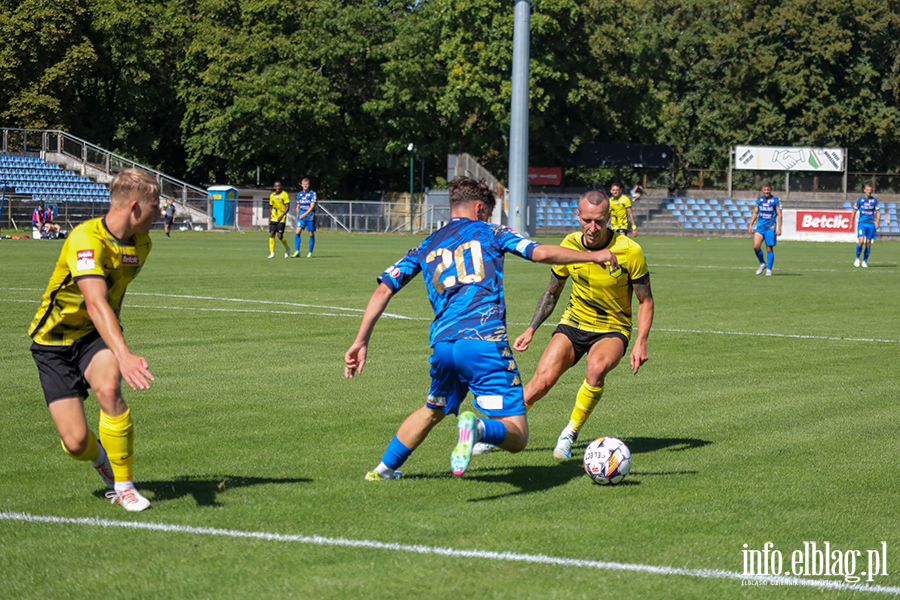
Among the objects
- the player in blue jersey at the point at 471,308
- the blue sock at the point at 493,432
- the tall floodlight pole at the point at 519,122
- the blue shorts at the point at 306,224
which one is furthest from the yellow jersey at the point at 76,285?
the tall floodlight pole at the point at 519,122

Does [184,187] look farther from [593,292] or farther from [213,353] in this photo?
[593,292]

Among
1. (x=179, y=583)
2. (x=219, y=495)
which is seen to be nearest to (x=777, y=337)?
(x=219, y=495)

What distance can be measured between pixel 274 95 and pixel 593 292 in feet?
175

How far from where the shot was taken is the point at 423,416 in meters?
5.79

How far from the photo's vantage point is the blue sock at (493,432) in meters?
5.46

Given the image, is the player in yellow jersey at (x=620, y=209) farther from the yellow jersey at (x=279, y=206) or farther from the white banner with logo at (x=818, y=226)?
the white banner with logo at (x=818, y=226)

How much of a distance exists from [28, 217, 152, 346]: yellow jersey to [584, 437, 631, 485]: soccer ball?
287 cm

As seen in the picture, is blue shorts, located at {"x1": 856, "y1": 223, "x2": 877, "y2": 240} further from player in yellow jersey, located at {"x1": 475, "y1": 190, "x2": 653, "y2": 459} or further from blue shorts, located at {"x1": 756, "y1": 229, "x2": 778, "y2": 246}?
player in yellow jersey, located at {"x1": 475, "y1": 190, "x2": 653, "y2": 459}

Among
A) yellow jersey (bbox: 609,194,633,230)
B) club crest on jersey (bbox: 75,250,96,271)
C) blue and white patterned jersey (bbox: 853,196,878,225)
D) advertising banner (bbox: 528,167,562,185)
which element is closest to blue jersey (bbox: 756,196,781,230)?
yellow jersey (bbox: 609,194,633,230)

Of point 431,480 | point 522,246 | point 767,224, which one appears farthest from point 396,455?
point 767,224

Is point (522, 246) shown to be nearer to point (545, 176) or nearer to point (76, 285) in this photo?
point (76, 285)

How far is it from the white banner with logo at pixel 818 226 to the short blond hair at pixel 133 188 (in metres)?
53.8

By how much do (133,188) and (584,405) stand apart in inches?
137

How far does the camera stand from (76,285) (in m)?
5.27
